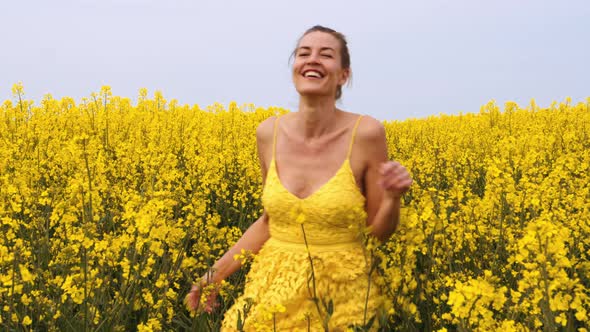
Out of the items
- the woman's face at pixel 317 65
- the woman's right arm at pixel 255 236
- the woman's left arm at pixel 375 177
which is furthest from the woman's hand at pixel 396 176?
the woman's right arm at pixel 255 236

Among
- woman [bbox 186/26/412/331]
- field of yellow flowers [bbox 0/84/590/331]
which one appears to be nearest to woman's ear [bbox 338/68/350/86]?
woman [bbox 186/26/412/331]

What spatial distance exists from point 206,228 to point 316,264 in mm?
1037

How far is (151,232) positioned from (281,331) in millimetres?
650

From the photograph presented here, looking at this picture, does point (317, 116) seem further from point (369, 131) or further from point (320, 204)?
point (320, 204)

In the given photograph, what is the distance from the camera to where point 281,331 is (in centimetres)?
222

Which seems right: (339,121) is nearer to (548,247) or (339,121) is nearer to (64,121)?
(548,247)

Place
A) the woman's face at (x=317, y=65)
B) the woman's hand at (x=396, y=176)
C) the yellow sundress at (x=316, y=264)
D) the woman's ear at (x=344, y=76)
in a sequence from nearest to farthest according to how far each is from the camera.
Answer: the woman's hand at (x=396, y=176), the yellow sundress at (x=316, y=264), the woman's face at (x=317, y=65), the woman's ear at (x=344, y=76)

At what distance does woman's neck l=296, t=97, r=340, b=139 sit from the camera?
255 cm

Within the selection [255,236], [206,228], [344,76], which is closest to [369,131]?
[344,76]

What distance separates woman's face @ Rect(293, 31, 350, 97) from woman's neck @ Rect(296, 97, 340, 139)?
46 mm

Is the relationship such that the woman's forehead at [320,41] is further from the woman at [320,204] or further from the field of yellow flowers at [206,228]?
the field of yellow flowers at [206,228]

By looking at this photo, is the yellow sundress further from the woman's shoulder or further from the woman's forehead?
the woman's forehead

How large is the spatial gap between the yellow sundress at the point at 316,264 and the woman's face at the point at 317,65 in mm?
225

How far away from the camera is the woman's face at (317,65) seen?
2.46m
